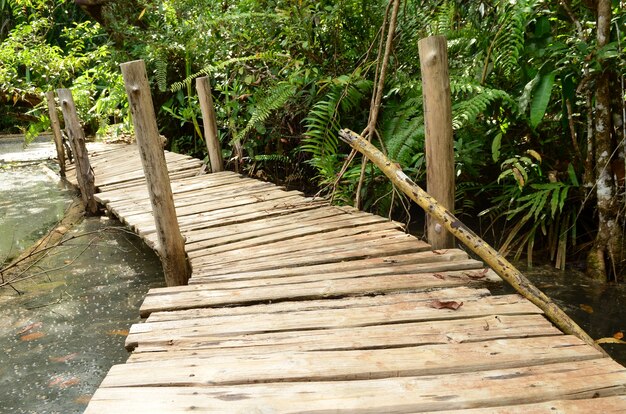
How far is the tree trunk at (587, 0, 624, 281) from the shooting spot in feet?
12.9

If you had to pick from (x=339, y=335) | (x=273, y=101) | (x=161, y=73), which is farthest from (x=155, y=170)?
(x=161, y=73)

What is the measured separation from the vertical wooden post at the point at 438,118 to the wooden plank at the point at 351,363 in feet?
3.81

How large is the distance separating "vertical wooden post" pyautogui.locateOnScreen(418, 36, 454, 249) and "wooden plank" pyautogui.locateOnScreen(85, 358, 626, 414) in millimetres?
1353

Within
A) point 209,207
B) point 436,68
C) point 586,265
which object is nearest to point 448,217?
point 436,68

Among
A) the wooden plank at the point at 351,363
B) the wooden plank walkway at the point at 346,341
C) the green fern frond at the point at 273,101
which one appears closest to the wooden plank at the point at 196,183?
the green fern frond at the point at 273,101

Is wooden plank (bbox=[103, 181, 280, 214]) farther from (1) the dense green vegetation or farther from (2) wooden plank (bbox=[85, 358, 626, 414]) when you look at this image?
(2) wooden plank (bbox=[85, 358, 626, 414])

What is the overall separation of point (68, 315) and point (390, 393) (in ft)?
10.1

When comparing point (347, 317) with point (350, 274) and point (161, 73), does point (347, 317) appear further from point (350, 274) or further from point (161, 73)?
point (161, 73)

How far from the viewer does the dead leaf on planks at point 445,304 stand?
8.27ft

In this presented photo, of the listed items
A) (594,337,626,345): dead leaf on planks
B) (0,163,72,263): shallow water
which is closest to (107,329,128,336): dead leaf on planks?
(0,163,72,263): shallow water

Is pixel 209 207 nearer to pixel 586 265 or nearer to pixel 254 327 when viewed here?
pixel 254 327

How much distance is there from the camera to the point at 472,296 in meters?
2.64

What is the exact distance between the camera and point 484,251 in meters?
2.79

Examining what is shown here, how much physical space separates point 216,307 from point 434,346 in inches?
43.2
